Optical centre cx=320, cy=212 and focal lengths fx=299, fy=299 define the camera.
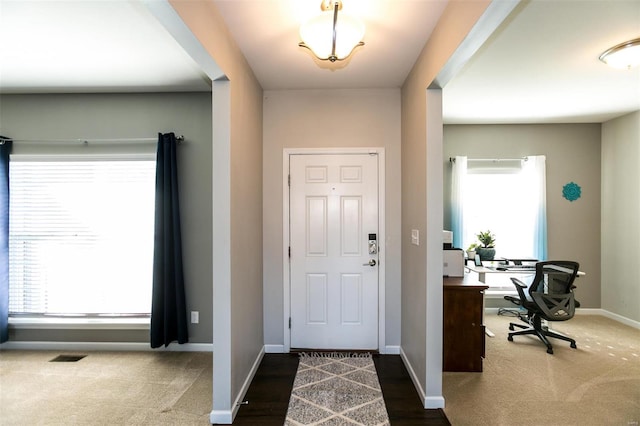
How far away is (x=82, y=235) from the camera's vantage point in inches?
124

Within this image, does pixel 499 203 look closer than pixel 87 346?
No

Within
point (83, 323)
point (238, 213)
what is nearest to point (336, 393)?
point (238, 213)

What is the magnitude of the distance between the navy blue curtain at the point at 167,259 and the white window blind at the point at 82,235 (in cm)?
22

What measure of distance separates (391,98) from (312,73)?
87 centimetres

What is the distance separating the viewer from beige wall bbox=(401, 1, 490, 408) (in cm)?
197

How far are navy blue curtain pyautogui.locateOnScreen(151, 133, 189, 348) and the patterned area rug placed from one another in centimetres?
135

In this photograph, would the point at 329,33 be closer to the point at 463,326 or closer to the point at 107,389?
the point at 463,326

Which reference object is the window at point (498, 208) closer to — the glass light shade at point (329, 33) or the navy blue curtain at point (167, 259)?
the glass light shade at point (329, 33)

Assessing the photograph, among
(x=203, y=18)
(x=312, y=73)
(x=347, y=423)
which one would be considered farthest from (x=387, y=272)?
(x=203, y=18)

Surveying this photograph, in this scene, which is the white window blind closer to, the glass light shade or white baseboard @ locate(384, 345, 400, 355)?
the glass light shade

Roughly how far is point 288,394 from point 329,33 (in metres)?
2.54

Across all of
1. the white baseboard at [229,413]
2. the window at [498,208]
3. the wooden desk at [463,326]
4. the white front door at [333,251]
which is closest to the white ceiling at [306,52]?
the white front door at [333,251]

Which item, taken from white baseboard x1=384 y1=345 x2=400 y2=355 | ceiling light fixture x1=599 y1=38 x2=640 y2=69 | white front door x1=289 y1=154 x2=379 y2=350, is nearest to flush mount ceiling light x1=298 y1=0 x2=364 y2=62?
white front door x1=289 y1=154 x2=379 y2=350

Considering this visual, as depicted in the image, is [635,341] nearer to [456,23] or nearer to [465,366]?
[465,366]
